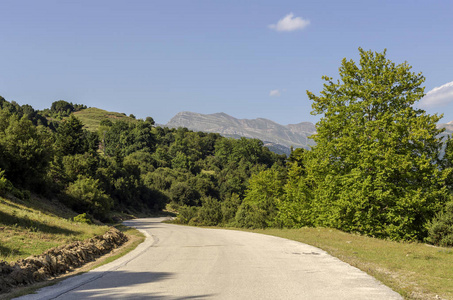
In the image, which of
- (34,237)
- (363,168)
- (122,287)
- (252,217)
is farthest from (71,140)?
(122,287)

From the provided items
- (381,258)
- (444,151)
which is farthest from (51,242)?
(444,151)

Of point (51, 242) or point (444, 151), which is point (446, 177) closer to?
point (444, 151)

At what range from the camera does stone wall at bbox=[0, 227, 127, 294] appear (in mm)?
9992

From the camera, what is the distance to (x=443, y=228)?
23188mm

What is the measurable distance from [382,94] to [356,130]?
11.9ft

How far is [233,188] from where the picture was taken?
128125mm

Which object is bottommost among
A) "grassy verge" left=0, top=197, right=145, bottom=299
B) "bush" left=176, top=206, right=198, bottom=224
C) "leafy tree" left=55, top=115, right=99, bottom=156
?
"bush" left=176, top=206, right=198, bottom=224

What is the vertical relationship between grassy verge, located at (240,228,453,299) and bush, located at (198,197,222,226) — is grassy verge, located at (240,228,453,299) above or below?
above

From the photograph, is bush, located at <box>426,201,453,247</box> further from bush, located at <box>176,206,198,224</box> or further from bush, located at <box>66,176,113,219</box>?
bush, located at <box>66,176,113,219</box>

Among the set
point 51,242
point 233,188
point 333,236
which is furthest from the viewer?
point 233,188

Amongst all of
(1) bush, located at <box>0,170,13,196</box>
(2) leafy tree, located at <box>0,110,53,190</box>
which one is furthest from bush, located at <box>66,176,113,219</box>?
(1) bush, located at <box>0,170,13,196</box>

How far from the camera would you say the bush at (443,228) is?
2256 cm

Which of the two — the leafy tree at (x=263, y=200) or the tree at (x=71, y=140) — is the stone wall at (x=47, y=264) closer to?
the leafy tree at (x=263, y=200)

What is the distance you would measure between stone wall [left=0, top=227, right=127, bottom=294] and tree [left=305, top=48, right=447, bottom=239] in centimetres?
1800
